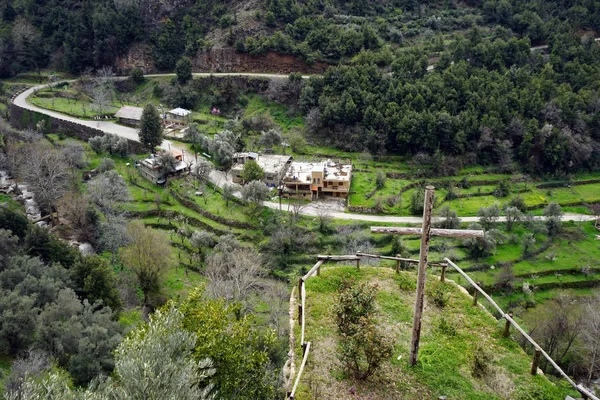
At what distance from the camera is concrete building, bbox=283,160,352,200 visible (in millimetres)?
48094

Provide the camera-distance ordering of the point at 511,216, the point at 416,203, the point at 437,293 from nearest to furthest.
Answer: the point at 437,293
the point at 511,216
the point at 416,203

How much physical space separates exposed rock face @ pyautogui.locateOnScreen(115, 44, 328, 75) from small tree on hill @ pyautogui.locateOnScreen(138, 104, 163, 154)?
18.8m

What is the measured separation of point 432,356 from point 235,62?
61391mm

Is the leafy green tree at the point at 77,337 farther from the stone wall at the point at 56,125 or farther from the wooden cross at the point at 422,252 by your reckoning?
the stone wall at the point at 56,125

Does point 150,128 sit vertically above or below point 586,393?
below

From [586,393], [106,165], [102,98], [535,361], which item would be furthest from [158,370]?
[102,98]

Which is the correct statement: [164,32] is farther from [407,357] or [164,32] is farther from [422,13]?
[407,357]

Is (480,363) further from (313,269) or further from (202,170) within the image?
(202,170)

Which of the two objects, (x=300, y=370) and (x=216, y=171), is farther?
(x=216, y=171)

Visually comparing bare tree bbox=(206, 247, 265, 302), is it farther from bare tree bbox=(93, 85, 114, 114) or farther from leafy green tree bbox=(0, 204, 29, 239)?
bare tree bbox=(93, 85, 114, 114)

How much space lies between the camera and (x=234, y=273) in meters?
32.5

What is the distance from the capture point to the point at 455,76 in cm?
5794

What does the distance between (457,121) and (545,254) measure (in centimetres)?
1760

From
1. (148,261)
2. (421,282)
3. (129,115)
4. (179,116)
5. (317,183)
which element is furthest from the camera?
(179,116)
